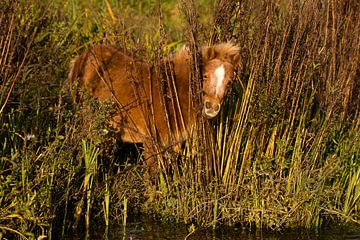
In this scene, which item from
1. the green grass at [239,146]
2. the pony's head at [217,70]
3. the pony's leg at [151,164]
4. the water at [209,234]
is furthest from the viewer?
the pony's leg at [151,164]

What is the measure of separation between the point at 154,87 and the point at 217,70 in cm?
109

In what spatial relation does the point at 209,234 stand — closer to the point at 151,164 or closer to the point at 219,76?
the point at 151,164

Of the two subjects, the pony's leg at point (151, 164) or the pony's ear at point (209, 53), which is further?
the pony's leg at point (151, 164)

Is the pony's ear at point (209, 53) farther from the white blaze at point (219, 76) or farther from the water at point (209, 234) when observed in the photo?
the water at point (209, 234)

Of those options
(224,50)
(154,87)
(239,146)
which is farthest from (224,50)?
(154,87)

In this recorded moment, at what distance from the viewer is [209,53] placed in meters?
7.25

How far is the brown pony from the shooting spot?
7266mm

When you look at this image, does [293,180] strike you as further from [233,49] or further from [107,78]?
[107,78]

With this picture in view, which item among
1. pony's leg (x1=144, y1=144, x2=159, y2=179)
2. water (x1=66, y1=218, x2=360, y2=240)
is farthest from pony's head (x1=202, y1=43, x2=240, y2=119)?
water (x1=66, y1=218, x2=360, y2=240)

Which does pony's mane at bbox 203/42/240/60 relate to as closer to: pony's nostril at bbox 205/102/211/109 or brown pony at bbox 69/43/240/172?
brown pony at bbox 69/43/240/172

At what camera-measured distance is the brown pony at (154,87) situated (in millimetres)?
7266

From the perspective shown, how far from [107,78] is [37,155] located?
1910mm

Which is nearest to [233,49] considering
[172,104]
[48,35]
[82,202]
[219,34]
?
[219,34]

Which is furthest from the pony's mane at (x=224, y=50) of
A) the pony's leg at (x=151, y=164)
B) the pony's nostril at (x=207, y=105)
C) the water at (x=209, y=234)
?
the water at (x=209, y=234)
